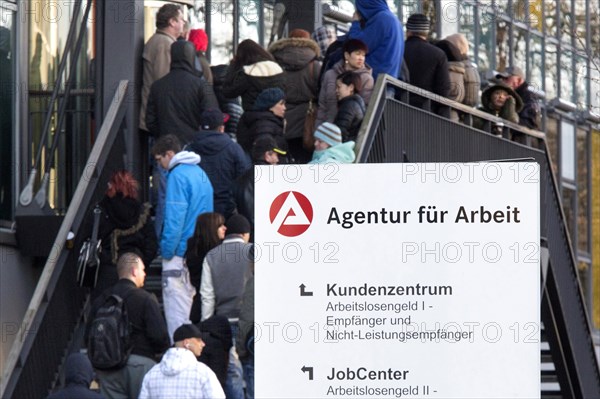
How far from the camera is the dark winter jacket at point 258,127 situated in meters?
14.0

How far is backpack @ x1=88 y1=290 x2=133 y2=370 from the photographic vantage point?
11.9 m

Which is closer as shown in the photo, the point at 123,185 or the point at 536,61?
the point at 123,185

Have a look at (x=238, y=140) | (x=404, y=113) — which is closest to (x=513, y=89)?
(x=404, y=113)

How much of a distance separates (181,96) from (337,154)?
2190 millimetres

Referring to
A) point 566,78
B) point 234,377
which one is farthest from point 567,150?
point 234,377

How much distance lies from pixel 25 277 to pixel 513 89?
557cm

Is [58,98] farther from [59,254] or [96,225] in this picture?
[59,254]

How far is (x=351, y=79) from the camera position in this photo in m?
13.9

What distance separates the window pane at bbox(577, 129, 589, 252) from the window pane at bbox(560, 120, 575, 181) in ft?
0.87

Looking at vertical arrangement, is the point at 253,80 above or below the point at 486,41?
below

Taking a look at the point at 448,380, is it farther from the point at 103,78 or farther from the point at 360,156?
the point at 103,78

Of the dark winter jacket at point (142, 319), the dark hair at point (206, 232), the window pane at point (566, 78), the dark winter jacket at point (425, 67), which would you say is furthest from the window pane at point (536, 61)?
the dark winter jacket at point (142, 319)

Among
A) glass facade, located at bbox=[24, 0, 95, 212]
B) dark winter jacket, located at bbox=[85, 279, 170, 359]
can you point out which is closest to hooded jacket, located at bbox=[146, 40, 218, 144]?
glass facade, located at bbox=[24, 0, 95, 212]

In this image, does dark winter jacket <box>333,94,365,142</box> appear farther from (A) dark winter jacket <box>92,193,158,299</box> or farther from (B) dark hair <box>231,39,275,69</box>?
(A) dark winter jacket <box>92,193,158,299</box>
